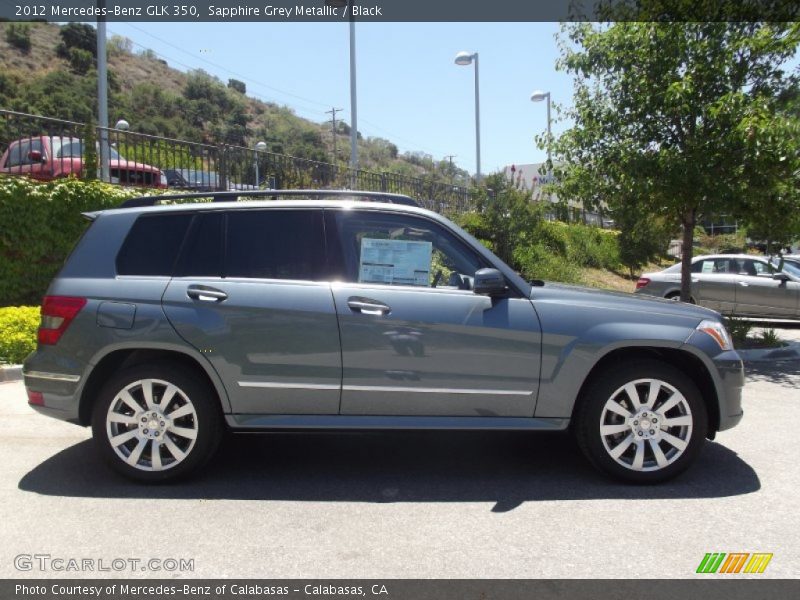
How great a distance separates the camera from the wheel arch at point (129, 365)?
451 centimetres

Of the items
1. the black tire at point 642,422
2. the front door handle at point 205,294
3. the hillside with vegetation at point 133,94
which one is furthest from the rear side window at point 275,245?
the hillside with vegetation at point 133,94

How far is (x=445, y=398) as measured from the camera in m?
4.47

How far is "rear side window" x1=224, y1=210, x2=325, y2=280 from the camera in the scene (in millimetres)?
4656

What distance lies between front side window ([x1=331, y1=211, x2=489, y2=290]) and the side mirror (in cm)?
23

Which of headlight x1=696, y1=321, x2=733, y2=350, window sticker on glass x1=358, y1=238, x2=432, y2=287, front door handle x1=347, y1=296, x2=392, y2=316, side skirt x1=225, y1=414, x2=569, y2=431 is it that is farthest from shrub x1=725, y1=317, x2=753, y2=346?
front door handle x1=347, y1=296, x2=392, y2=316

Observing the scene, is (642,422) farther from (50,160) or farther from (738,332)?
(50,160)

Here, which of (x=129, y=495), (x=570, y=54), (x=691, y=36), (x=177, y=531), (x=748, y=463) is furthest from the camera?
(x=570, y=54)

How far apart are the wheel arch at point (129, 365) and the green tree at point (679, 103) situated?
7048mm

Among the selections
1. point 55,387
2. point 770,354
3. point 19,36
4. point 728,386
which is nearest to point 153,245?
point 55,387

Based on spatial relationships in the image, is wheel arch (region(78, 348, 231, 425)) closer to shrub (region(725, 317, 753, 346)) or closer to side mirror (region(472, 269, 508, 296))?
side mirror (region(472, 269, 508, 296))

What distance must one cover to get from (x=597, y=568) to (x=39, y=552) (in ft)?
9.32
